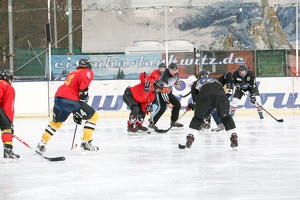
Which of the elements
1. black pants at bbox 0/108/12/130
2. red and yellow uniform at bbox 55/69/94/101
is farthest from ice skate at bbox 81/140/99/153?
black pants at bbox 0/108/12/130

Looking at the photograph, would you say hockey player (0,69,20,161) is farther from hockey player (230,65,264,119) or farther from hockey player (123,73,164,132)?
hockey player (230,65,264,119)

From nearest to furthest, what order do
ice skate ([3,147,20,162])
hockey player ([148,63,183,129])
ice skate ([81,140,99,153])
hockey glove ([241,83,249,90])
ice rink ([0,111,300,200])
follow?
ice rink ([0,111,300,200]) < ice skate ([3,147,20,162]) < ice skate ([81,140,99,153]) < hockey player ([148,63,183,129]) < hockey glove ([241,83,249,90])

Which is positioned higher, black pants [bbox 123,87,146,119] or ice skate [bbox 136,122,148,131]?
black pants [bbox 123,87,146,119]

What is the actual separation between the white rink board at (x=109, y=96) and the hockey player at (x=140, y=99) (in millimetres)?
4337

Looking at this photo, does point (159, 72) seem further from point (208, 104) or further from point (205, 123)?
point (208, 104)

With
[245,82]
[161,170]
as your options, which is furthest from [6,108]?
[245,82]

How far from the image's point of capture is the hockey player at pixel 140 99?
10221 millimetres

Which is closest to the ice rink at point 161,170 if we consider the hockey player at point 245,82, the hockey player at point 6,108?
the hockey player at point 6,108

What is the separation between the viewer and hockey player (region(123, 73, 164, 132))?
33.5ft

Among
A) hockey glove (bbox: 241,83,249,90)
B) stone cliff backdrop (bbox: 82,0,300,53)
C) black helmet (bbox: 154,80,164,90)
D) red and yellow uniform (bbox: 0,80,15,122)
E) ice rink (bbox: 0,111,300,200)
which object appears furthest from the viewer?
stone cliff backdrop (bbox: 82,0,300,53)

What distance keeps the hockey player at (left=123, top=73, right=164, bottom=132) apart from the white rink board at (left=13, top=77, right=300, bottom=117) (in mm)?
4337

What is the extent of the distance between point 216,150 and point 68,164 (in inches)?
73.0

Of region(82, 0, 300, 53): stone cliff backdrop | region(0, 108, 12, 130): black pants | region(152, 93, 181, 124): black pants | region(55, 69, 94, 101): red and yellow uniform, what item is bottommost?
region(152, 93, 181, 124): black pants

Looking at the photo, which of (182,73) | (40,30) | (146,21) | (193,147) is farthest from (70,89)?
(40,30)
